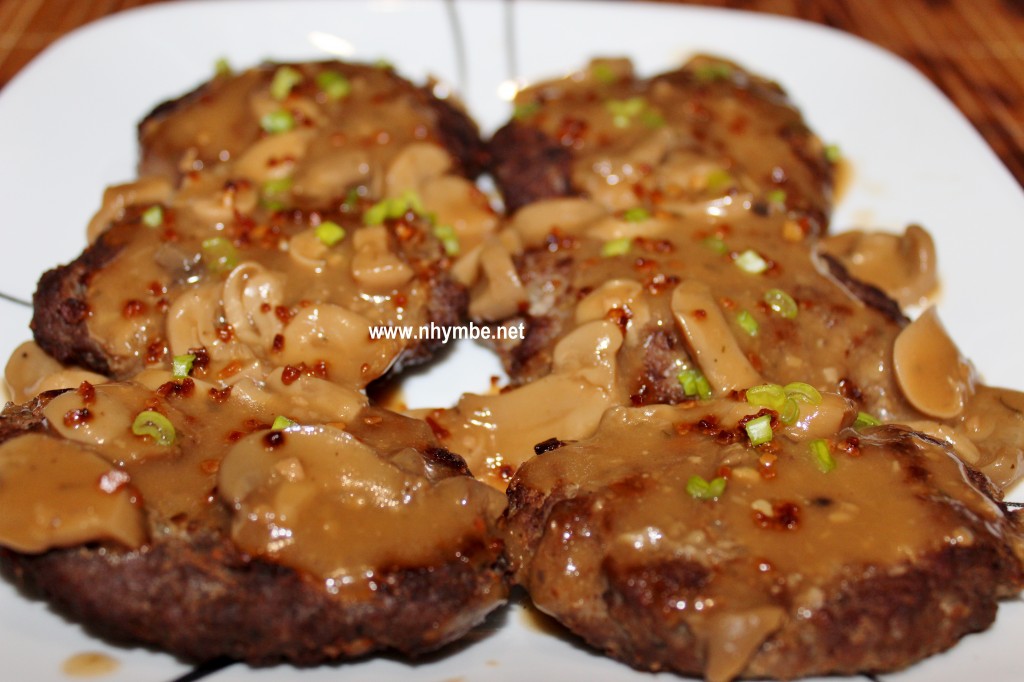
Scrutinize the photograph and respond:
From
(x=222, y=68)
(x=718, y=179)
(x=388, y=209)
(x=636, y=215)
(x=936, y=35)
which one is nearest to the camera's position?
(x=636, y=215)

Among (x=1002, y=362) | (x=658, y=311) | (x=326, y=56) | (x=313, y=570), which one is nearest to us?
(x=313, y=570)

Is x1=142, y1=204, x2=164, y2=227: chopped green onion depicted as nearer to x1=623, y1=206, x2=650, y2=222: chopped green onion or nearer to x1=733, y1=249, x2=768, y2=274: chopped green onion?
x1=623, y1=206, x2=650, y2=222: chopped green onion

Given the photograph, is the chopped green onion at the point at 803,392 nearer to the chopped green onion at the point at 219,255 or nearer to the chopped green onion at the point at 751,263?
the chopped green onion at the point at 751,263

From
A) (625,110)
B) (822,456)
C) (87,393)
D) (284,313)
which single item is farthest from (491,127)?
(822,456)

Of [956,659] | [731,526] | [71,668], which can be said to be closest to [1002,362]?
[956,659]

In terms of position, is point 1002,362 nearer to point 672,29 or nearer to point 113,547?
point 672,29

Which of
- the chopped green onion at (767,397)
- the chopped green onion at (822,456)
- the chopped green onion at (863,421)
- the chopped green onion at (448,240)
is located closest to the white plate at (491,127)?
the chopped green onion at (448,240)

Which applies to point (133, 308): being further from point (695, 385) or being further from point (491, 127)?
point (491, 127)
